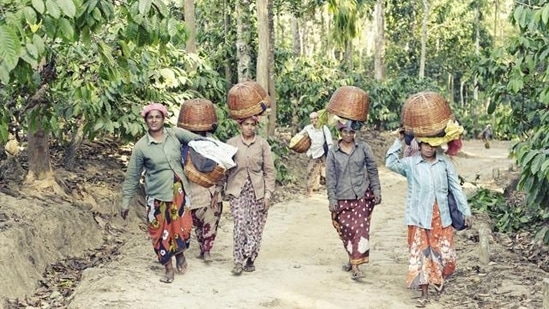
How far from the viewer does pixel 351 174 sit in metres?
5.98

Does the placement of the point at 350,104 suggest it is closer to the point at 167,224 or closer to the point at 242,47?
Answer: the point at 167,224

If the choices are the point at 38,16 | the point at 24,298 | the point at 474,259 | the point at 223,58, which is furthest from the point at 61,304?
the point at 223,58

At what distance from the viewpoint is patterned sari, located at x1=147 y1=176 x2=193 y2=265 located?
5727 mm

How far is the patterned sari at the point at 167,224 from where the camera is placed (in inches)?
225

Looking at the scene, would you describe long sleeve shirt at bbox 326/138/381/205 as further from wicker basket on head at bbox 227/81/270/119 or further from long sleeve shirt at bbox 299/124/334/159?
long sleeve shirt at bbox 299/124/334/159

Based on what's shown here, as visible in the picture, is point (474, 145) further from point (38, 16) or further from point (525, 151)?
point (38, 16)

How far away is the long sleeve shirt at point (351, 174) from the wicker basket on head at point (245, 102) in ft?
2.64

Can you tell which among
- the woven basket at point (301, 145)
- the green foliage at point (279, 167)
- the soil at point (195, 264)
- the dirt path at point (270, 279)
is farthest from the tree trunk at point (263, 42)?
the woven basket at point (301, 145)

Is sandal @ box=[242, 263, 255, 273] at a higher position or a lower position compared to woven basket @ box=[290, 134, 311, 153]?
lower

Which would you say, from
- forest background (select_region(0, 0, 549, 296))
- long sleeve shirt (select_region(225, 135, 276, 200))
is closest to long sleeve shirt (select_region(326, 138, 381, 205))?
long sleeve shirt (select_region(225, 135, 276, 200))

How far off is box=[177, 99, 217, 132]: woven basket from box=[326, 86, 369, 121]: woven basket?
1.35 m

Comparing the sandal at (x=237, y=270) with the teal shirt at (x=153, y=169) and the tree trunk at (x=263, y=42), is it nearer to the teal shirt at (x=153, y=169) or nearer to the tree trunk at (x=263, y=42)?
the teal shirt at (x=153, y=169)

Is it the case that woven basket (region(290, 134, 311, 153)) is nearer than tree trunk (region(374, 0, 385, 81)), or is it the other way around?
woven basket (region(290, 134, 311, 153))

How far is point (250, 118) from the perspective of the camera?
6.07m
